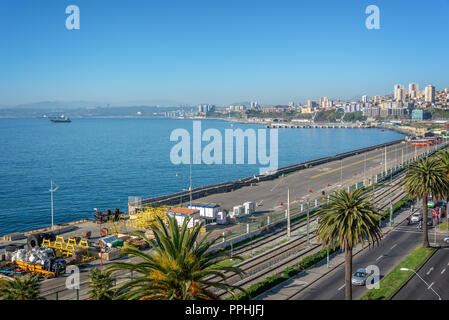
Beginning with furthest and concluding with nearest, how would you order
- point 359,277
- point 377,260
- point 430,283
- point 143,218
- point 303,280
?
point 143,218, point 377,260, point 303,280, point 359,277, point 430,283

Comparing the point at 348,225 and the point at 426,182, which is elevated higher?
the point at 426,182

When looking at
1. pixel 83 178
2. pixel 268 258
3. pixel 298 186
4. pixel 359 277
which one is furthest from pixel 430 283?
pixel 83 178

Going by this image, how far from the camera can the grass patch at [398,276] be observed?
21.3 meters

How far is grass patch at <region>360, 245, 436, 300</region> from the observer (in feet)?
69.8

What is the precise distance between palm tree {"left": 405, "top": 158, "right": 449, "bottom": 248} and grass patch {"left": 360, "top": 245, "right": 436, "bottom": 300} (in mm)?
1741

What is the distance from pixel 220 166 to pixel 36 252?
7827 cm

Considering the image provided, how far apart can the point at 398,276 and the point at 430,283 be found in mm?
1780

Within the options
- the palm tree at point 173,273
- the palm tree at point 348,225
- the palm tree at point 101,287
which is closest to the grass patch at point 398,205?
the palm tree at point 348,225

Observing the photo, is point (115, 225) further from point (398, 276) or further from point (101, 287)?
point (398, 276)

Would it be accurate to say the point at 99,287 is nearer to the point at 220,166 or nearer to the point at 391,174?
the point at 391,174

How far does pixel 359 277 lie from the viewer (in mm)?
23500

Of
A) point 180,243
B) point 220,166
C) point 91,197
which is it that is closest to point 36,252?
point 180,243

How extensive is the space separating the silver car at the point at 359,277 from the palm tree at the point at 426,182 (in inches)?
340
